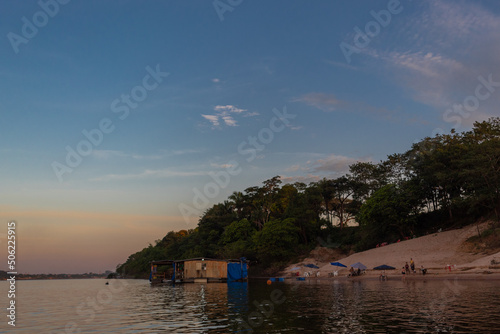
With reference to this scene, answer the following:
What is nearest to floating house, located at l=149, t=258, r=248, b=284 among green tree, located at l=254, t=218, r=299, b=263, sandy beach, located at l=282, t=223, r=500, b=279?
green tree, located at l=254, t=218, r=299, b=263

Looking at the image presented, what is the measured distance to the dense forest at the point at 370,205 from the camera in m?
65.1

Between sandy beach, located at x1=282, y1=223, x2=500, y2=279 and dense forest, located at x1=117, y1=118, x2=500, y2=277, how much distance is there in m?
6.32

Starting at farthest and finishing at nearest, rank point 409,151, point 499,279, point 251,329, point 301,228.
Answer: point 301,228 → point 409,151 → point 499,279 → point 251,329

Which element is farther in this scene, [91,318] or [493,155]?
[493,155]

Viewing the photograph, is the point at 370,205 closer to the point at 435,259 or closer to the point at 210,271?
the point at 435,259

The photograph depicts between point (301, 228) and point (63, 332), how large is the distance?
3091 inches

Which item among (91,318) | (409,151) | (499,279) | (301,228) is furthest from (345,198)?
(91,318)

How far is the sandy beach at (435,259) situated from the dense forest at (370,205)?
6.32 m

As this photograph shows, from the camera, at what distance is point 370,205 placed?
77.4 meters

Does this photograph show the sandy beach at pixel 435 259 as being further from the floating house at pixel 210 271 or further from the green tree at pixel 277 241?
the floating house at pixel 210 271

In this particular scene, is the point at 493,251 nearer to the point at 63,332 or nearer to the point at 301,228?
the point at 301,228

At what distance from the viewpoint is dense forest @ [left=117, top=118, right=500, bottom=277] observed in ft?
214

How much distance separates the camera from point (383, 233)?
79.8 meters

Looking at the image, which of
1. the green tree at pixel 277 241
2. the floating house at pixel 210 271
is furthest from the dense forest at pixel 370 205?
the floating house at pixel 210 271
